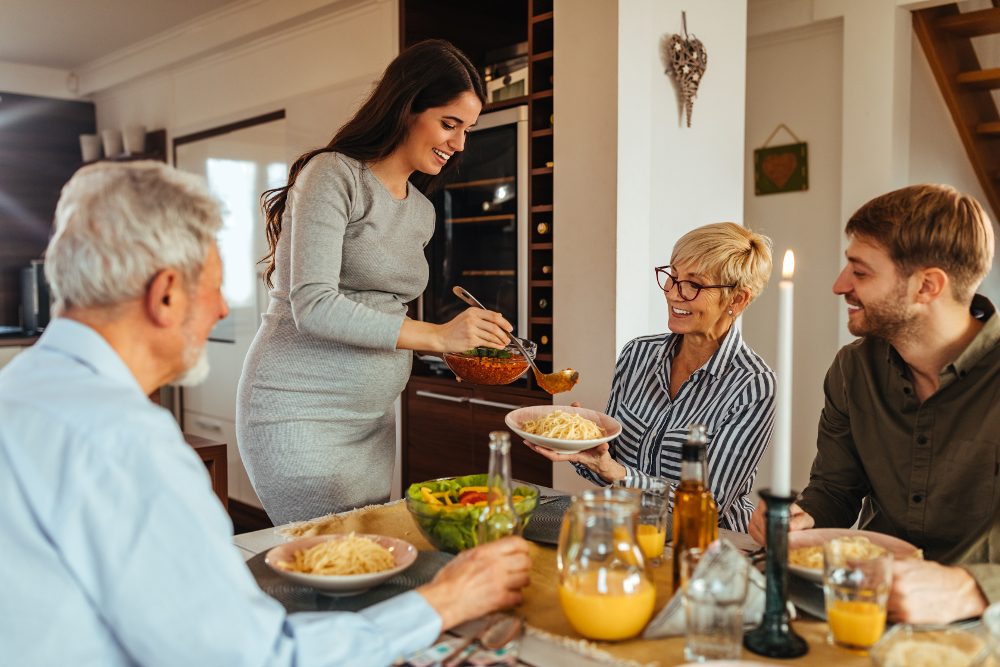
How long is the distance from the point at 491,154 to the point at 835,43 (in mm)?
2023

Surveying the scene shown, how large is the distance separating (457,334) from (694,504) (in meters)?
0.73

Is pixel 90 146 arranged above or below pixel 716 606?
above

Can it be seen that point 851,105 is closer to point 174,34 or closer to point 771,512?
point 771,512

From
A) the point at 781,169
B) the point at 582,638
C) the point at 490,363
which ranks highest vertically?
the point at 781,169

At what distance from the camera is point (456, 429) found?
3.36 metres

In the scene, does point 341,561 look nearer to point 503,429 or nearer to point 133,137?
point 503,429

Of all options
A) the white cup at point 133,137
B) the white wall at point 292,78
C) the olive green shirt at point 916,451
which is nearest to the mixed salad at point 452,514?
the olive green shirt at point 916,451

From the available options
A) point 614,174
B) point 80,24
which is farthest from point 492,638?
point 80,24

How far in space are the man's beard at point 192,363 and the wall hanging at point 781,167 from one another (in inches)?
147

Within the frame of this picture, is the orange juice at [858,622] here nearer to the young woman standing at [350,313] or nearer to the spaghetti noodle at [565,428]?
the spaghetti noodle at [565,428]

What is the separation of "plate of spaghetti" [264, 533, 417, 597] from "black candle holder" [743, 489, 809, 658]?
0.47 meters

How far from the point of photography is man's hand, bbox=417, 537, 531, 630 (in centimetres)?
96

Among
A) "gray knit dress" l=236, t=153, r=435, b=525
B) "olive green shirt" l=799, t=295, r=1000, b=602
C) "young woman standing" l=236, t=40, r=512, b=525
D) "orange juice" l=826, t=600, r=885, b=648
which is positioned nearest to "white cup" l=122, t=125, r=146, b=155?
"young woman standing" l=236, t=40, r=512, b=525

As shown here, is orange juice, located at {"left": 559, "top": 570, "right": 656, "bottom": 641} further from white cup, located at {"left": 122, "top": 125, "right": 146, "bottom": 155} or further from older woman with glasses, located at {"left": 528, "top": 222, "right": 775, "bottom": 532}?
white cup, located at {"left": 122, "top": 125, "right": 146, "bottom": 155}
